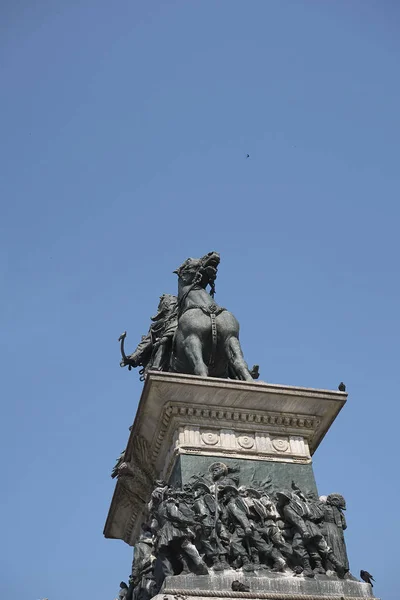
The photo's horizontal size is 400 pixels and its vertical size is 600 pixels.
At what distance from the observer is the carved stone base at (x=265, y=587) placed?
34.6ft

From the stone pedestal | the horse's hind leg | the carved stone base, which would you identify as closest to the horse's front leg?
the horse's hind leg

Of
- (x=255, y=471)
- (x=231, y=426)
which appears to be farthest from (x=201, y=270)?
(x=255, y=471)

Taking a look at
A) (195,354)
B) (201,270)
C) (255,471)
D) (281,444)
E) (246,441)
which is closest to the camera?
(255,471)

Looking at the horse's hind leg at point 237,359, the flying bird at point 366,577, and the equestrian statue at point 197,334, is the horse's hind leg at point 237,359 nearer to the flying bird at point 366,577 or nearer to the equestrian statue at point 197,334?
the equestrian statue at point 197,334

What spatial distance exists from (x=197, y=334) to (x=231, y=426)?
212cm

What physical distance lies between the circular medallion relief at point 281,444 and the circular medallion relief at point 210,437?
94 centimetres

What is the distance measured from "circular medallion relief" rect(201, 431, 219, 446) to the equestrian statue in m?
1.28

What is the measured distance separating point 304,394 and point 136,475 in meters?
3.22

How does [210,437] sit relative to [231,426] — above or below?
below

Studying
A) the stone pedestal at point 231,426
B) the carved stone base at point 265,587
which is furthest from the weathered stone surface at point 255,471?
the carved stone base at point 265,587

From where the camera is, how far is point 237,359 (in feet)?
47.6

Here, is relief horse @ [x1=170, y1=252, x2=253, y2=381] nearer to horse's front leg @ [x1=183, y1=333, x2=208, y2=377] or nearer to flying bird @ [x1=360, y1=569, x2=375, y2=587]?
horse's front leg @ [x1=183, y1=333, x2=208, y2=377]

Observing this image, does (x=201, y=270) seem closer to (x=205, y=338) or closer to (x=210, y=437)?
(x=205, y=338)

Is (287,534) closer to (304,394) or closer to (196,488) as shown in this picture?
(196,488)
